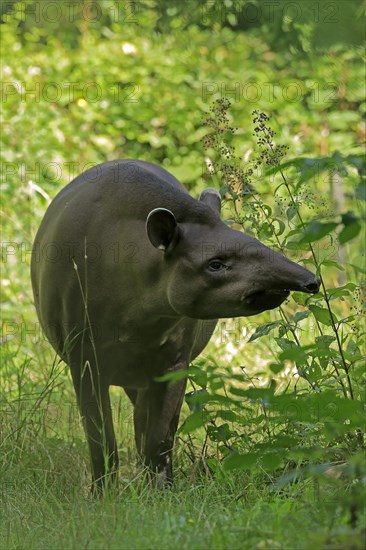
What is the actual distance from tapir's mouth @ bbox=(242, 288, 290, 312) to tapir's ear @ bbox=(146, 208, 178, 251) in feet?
1.34

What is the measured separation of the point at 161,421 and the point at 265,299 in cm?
110

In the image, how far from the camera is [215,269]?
13.5 ft

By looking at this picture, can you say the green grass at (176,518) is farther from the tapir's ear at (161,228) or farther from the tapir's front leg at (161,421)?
the tapir's ear at (161,228)

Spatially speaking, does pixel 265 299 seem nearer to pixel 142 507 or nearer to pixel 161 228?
pixel 161 228

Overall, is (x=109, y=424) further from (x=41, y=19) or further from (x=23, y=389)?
(x=41, y=19)

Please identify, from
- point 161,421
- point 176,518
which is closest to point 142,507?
point 176,518

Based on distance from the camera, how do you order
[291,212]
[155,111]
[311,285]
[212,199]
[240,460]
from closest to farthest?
1. [240,460]
2. [311,285]
3. [291,212]
4. [212,199]
5. [155,111]

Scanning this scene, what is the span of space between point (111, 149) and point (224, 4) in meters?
4.54

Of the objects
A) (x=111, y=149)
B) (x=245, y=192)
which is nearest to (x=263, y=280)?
(x=245, y=192)

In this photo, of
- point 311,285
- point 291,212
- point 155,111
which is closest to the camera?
point 311,285

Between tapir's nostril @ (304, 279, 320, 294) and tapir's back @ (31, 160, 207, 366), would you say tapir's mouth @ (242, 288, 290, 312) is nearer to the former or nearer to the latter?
tapir's nostril @ (304, 279, 320, 294)

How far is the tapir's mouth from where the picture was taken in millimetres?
3934

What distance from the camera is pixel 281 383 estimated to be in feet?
19.7

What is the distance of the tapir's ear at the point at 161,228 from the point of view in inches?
164
